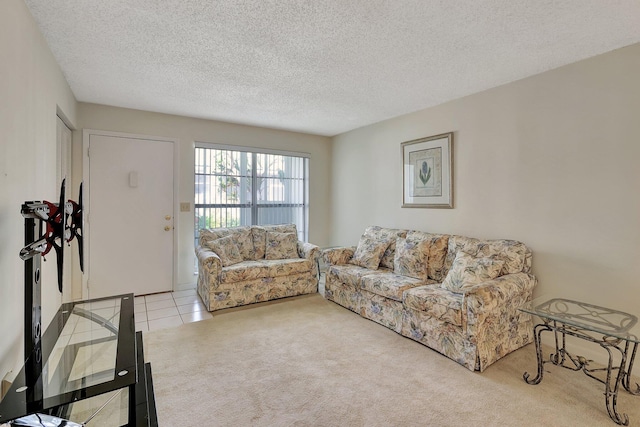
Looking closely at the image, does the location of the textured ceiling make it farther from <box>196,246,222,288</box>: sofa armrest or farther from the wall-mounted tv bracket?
<box>196,246,222,288</box>: sofa armrest

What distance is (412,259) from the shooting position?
3.25 m

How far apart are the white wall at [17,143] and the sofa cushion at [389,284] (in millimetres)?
2593

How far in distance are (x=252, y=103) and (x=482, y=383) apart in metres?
3.37

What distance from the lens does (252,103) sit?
357 centimetres

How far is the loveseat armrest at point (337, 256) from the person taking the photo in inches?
150

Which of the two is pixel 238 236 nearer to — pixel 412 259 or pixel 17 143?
pixel 412 259

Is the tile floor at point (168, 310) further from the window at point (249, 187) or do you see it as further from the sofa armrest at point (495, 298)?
the sofa armrest at point (495, 298)

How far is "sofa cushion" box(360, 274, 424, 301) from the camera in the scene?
291 centimetres

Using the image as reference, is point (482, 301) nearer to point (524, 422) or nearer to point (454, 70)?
point (524, 422)

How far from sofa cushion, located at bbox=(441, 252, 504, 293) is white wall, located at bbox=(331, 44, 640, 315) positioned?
49cm

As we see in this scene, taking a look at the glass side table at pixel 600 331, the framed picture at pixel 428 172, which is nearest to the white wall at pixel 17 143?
the glass side table at pixel 600 331

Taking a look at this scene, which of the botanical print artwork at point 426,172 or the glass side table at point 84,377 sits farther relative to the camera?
the botanical print artwork at point 426,172

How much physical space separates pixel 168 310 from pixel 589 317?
12.3 ft

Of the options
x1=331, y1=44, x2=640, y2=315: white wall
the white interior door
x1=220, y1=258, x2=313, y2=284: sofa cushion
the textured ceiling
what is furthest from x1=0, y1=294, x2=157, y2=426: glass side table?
x1=331, y1=44, x2=640, y2=315: white wall
